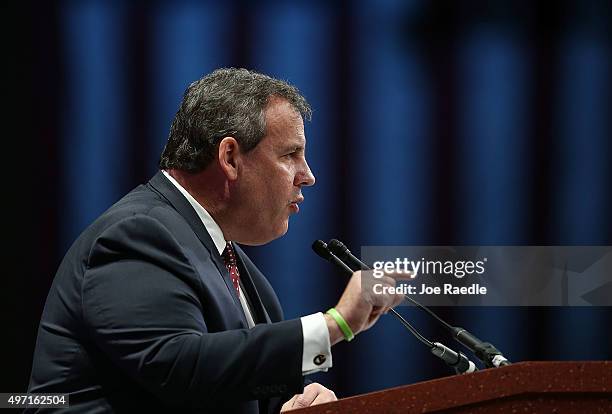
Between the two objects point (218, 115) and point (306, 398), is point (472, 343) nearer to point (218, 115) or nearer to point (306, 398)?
point (306, 398)

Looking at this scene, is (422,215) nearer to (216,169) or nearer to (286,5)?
(286,5)

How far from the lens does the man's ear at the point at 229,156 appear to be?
1564 mm

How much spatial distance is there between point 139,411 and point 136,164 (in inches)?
61.8

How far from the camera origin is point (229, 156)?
1.58 meters

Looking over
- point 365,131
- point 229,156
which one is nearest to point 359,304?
point 229,156

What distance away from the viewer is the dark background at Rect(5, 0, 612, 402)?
108 inches

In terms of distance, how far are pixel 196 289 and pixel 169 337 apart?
128mm

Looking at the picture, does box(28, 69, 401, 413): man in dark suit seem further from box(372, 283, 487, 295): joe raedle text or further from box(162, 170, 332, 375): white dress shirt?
box(372, 283, 487, 295): joe raedle text

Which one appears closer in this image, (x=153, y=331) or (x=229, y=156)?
(x=153, y=331)

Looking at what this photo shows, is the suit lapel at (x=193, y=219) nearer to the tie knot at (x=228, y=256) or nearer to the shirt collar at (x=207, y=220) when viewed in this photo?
the shirt collar at (x=207, y=220)

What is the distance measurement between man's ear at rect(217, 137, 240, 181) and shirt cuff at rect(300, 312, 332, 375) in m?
0.42

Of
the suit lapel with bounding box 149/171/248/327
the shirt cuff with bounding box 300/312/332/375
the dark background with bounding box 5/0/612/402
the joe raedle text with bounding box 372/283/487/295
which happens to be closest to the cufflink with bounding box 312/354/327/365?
the shirt cuff with bounding box 300/312/332/375

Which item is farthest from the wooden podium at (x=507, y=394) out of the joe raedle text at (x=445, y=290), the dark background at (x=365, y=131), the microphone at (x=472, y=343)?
the dark background at (x=365, y=131)

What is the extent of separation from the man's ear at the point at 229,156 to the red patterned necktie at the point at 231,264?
0.60ft
